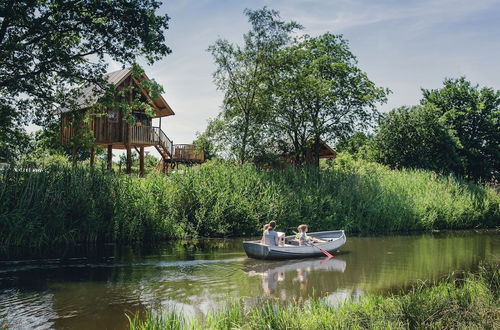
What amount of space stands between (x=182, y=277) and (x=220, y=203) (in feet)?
28.3

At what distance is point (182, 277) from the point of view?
13.0 m

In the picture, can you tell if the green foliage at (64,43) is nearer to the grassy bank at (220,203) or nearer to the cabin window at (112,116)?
the grassy bank at (220,203)

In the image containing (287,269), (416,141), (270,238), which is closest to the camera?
(287,269)

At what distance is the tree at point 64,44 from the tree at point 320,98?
1153 centimetres

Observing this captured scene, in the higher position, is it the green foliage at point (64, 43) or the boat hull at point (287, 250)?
the green foliage at point (64, 43)

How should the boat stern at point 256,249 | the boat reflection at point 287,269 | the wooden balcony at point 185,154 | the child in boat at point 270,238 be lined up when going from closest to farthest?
the boat reflection at point 287,269
the boat stern at point 256,249
the child in boat at point 270,238
the wooden balcony at point 185,154

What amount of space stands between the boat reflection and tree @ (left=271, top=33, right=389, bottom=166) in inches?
609

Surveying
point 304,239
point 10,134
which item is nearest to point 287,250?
point 304,239

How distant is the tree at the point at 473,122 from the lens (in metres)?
41.7

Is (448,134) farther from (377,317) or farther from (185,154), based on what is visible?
(377,317)

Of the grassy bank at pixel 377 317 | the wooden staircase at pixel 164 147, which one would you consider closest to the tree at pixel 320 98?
the wooden staircase at pixel 164 147

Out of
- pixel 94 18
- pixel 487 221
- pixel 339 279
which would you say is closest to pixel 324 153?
pixel 487 221

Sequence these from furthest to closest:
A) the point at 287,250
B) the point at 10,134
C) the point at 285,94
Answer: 1. the point at 285,94
2. the point at 10,134
3. the point at 287,250

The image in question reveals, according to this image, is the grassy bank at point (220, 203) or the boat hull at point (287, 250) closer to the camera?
the boat hull at point (287, 250)
